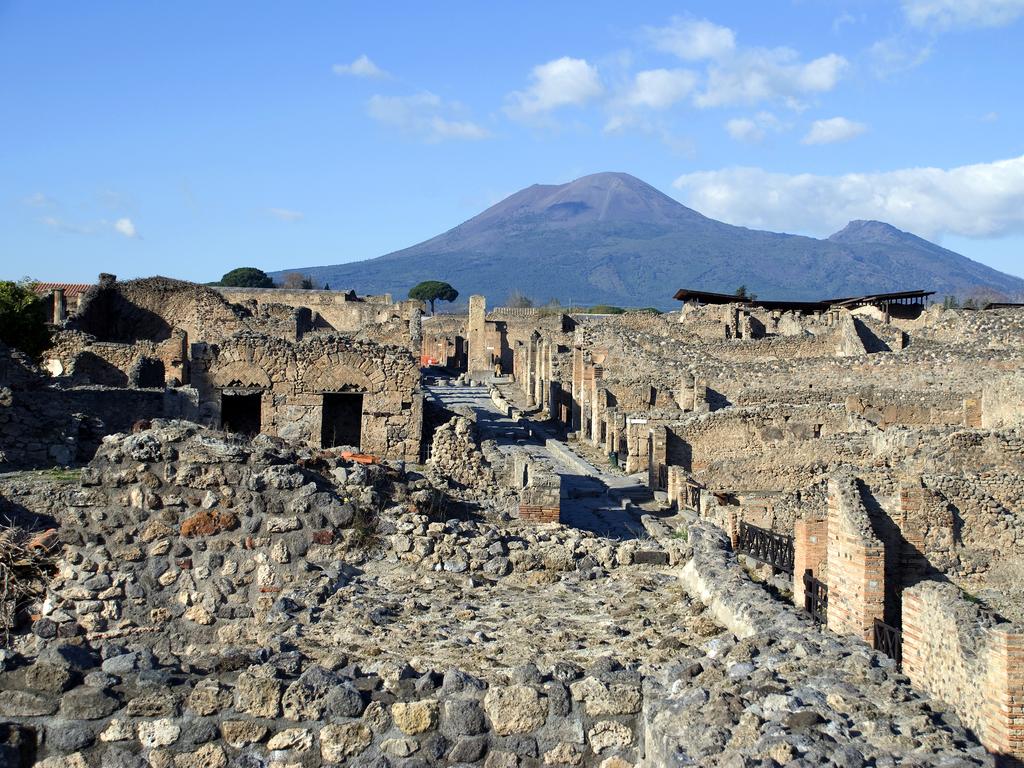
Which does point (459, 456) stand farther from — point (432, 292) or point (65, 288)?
point (432, 292)

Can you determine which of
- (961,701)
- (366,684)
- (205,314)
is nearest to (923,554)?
(961,701)

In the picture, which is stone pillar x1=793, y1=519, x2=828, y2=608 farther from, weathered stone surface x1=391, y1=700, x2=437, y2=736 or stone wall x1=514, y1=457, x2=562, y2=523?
weathered stone surface x1=391, y1=700, x2=437, y2=736

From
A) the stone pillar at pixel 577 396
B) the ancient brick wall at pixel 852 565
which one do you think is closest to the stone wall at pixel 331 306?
the stone pillar at pixel 577 396

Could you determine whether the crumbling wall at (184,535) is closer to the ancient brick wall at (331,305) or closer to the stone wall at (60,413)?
the stone wall at (60,413)

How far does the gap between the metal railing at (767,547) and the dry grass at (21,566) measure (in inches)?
290

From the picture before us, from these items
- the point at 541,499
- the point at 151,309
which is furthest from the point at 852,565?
the point at 151,309

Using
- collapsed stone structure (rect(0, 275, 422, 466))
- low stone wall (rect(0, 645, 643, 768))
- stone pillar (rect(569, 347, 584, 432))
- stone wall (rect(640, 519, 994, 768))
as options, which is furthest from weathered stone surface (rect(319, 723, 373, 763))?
stone pillar (rect(569, 347, 584, 432))

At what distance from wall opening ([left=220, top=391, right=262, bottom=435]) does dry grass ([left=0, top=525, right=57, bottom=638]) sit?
33.9ft

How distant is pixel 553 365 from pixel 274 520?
2948 cm

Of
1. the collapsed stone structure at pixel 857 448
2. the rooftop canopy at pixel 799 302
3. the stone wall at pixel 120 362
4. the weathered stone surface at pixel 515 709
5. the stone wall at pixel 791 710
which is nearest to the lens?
the stone wall at pixel 791 710

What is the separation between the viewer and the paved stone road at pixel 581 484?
16.3 m

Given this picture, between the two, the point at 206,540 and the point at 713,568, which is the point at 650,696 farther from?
the point at 206,540

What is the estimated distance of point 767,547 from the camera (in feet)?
42.2

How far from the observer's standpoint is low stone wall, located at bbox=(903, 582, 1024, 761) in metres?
6.62
